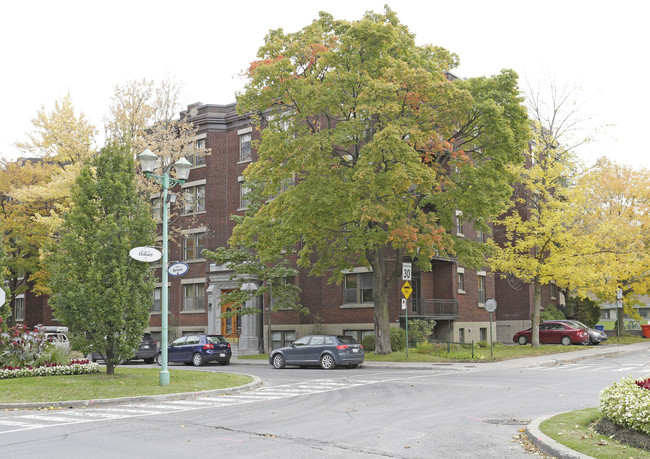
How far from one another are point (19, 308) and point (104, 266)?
43103 millimetres

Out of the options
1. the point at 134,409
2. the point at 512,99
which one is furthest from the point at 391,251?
the point at 134,409

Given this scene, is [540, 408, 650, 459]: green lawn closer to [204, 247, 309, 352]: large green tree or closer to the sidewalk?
the sidewalk

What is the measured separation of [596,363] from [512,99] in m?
11.7

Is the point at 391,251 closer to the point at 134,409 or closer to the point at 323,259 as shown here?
the point at 323,259

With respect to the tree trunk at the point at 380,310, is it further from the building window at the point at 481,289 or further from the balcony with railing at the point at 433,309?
the building window at the point at 481,289

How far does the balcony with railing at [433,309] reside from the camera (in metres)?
34.6

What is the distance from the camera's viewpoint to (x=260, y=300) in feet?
121

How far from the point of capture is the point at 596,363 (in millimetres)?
25781

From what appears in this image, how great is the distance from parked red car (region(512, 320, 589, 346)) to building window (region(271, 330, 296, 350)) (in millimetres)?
15405

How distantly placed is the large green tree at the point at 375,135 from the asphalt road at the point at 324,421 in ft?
26.2

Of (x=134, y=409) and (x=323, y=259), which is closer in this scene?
(x=134, y=409)

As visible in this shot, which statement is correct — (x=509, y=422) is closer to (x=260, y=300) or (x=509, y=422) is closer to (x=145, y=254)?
(x=145, y=254)

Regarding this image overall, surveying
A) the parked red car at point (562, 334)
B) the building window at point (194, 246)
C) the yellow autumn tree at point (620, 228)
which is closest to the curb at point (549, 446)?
the yellow autumn tree at point (620, 228)

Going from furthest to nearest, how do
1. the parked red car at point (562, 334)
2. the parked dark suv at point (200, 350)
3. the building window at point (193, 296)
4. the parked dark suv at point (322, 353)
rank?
the building window at point (193, 296) < the parked red car at point (562, 334) < the parked dark suv at point (200, 350) < the parked dark suv at point (322, 353)
